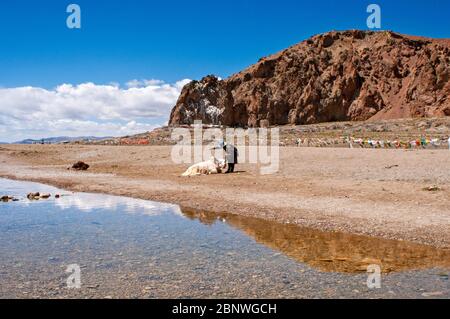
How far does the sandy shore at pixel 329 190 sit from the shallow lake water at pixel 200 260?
1.03 meters

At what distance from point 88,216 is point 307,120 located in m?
125

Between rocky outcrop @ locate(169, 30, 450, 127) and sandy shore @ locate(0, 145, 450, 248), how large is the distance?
100 meters

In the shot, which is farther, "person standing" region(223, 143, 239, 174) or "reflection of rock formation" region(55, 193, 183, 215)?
"person standing" region(223, 143, 239, 174)

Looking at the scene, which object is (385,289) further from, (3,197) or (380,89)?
(380,89)

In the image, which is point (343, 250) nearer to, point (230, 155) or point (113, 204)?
point (113, 204)

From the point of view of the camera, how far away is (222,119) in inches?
5684

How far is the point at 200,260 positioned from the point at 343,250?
10.3 feet

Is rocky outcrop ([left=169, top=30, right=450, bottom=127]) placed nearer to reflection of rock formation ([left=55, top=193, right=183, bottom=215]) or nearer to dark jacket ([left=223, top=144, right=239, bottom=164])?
dark jacket ([left=223, top=144, right=239, bottom=164])

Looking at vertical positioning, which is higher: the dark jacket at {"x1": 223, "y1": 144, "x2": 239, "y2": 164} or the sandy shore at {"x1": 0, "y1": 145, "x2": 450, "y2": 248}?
the dark jacket at {"x1": 223, "y1": 144, "x2": 239, "y2": 164}

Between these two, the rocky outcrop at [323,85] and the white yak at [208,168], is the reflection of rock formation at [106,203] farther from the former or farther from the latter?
the rocky outcrop at [323,85]

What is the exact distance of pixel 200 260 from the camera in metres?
8.84

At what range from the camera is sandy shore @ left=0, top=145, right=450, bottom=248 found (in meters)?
11.9

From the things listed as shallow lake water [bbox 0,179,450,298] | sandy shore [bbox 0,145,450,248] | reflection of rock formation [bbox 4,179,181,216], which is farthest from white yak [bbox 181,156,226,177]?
shallow lake water [bbox 0,179,450,298]
